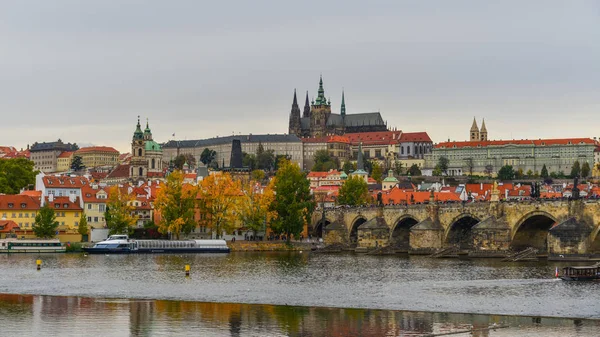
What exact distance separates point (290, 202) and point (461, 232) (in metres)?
19.7

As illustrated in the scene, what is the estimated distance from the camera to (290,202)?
98750 millimetres

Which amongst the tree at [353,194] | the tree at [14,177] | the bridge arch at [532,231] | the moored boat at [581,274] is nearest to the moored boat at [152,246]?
the tree at [14,177]

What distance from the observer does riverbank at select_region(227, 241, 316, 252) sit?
94.7m

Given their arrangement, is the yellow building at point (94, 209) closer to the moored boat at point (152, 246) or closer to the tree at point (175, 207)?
the tree at point (175, 207)

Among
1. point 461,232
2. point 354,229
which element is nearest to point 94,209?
point 354,229

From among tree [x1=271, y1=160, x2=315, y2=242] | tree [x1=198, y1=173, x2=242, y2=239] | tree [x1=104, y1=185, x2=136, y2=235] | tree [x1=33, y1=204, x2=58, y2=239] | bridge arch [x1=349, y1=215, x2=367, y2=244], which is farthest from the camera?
bridge arch [x1=349, y1=215, x2=367, y2=244]

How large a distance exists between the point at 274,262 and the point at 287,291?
2408cm

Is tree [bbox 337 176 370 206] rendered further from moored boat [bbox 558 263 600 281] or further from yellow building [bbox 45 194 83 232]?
moored boat [bbox 558 263 600 281]

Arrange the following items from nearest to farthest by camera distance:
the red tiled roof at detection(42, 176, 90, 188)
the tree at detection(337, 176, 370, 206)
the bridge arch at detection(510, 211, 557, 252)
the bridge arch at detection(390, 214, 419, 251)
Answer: the bridge arch at detection(510, 211, 557, 252), the bridge arch at detection(390, 214, 419, 251), the red tiled roof at detection(42, 176, 90, 188), the tree at detection(337, 176, 370, 206)

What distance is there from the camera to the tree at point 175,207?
94375 mm

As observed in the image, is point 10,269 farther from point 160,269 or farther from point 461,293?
point 461,293

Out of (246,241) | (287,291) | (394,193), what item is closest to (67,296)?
(287,291)

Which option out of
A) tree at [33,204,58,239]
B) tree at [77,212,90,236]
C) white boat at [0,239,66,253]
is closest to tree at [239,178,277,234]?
tree at [77,212,90,236]

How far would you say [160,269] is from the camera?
67.9 m
